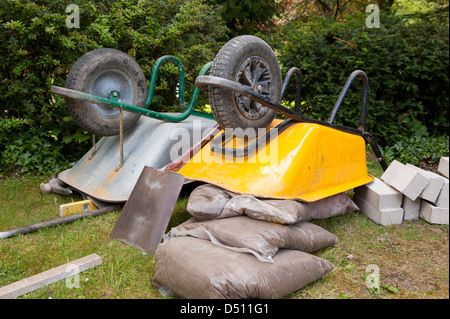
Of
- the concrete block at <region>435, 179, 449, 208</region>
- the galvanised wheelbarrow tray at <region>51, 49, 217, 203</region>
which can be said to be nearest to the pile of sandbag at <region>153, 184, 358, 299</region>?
the concrete block at <region>435, 179, 449, 208</region>

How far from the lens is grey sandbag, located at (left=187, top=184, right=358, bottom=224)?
228 cm

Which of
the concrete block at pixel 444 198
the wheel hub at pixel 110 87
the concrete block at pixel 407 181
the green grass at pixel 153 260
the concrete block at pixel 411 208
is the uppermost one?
the wheel hub at pixel 110 87

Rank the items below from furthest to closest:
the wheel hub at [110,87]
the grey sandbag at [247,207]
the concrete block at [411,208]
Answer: the wheel hub at [110,87] < the concrete block at [411,208] < the grey sandbag at [247,207]

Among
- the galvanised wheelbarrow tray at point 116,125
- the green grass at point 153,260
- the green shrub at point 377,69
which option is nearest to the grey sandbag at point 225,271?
the green grass at point 153,260

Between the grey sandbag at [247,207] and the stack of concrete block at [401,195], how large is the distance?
1.45 ft

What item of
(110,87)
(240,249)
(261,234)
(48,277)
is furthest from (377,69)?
(48,277)

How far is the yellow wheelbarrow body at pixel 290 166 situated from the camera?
2549 millimetres

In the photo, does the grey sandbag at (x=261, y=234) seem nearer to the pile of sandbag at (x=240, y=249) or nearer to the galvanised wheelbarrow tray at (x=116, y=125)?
the pile of sandbag at (x=240, y=249)

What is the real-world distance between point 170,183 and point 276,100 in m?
1.09

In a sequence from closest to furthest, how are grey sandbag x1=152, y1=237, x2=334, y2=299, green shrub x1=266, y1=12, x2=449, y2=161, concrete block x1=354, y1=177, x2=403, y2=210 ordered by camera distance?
grey sandbag x1=152, y1=237, x2=334, y2=299 → concrete block x1=354, y1=177, x2=403, y2=210 → green shrub x1=266, y1=12, x2=449, y2=161

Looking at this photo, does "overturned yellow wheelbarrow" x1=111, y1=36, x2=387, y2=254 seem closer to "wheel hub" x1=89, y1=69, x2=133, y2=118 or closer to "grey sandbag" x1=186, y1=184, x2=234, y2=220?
"grey sandbag" x1=186, y1=184, x2=234, y2=220

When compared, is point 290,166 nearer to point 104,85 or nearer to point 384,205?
point 384,205

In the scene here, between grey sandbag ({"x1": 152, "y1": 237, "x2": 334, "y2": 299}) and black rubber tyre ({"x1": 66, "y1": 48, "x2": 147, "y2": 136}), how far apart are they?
5.51 ft
